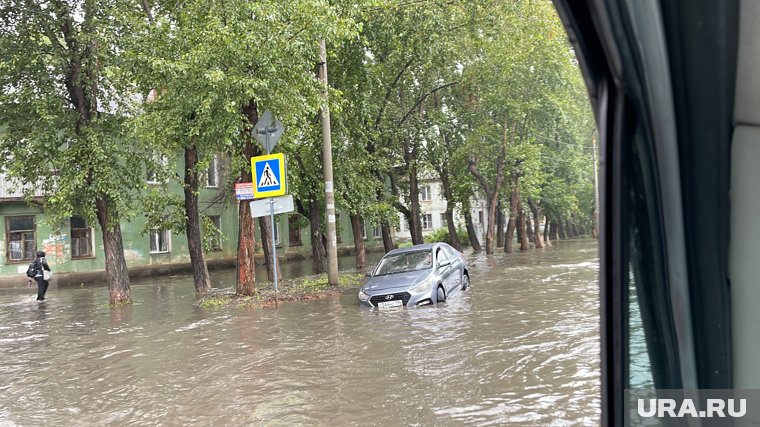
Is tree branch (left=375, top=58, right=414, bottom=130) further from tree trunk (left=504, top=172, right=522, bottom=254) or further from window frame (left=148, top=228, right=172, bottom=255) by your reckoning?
window frame (left=148, top=228, right=172, bottom=255)

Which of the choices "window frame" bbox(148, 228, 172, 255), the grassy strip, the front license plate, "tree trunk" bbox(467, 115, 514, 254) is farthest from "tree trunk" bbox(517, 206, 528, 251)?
the front license plate

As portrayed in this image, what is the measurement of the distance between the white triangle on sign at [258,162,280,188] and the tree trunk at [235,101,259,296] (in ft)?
6.80

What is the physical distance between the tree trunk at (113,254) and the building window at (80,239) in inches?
475

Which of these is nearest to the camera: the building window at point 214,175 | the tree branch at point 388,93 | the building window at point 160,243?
the tree branch at point 388,93

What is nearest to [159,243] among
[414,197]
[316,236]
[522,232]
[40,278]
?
[40,278]

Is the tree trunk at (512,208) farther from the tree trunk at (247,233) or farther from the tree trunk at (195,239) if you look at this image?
the tree trunk at (247,233)

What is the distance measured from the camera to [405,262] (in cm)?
1220

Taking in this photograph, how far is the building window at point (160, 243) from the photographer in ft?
92.7

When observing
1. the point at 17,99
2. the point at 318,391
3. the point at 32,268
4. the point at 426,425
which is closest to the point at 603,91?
the point at 426,425

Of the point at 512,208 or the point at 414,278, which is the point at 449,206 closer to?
the point at 512,208

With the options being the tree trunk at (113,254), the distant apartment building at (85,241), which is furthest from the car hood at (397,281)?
the distant apartment building at (85,241)

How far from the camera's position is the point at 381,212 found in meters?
20.6

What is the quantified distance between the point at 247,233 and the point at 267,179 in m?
2.52

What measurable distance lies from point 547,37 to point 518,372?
577 inches
